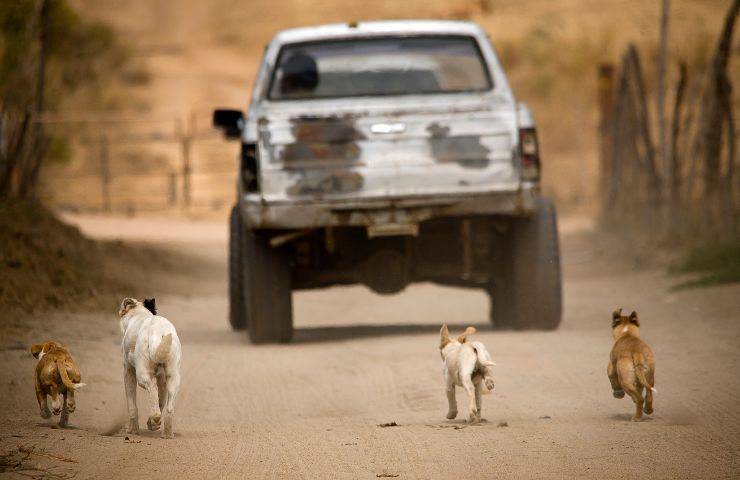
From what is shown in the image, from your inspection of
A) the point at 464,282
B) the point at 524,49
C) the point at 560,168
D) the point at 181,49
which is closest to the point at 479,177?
the point at 464,282

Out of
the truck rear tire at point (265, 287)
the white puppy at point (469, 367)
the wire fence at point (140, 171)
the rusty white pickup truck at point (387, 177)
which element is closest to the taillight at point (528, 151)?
the rusty white pickup truck at point (387, 177)

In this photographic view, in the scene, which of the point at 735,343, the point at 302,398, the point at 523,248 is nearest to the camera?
the point at 302,398

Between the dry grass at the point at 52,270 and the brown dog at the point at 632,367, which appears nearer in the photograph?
the brown dog at the point at 632,367

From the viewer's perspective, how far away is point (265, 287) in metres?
10.8

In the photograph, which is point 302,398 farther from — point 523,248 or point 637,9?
point 637,9

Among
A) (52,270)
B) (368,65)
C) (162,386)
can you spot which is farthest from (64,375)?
(52,270)

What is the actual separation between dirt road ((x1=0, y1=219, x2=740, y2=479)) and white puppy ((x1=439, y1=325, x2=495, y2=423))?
0.16 metres

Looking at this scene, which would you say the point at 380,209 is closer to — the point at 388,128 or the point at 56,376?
the point at 388,128

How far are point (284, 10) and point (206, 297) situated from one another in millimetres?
45206

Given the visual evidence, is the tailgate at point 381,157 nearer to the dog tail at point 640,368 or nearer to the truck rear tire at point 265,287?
the truck rear tire at point 265,287

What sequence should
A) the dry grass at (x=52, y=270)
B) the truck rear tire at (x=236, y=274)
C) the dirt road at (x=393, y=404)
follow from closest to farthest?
the dirt road at (x=393, y=404)
the truck rear tire at (x=236, y=274)
the dry grass at (x=52, y=270)

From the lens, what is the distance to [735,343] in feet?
32.1

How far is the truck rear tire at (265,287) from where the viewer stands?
1079 centimetres

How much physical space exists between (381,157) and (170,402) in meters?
4.14
